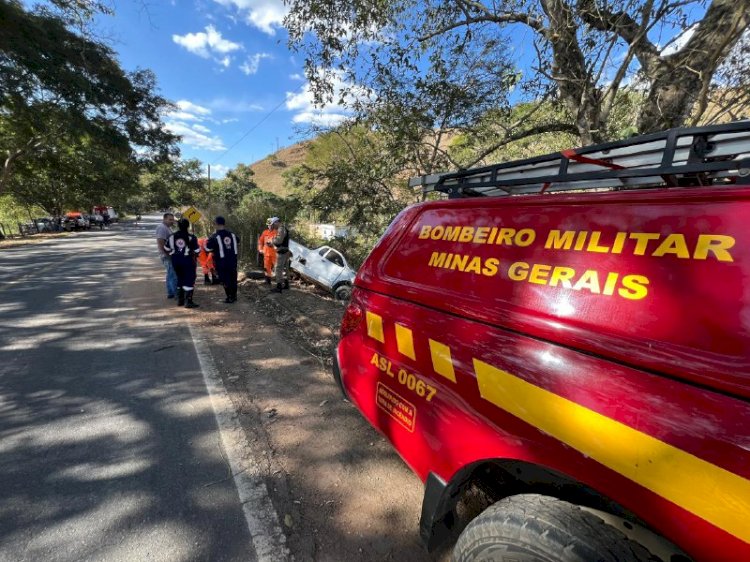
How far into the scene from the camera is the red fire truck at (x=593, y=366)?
103 centimetres

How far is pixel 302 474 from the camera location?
8.55 feet

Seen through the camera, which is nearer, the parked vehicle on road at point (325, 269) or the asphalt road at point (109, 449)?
the asphalt road at point (109, 449)

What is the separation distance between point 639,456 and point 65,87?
1692 cm

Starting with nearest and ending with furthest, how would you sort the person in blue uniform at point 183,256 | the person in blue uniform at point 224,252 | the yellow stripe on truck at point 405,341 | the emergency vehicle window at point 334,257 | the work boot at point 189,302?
the yellow stripe on truck at point 405,341 < the person in blue uniform at point 183,256 < the work boot at point 189,302 < the person in blue uniform at point 224,252 < the emergency vehicle window at point 334,257

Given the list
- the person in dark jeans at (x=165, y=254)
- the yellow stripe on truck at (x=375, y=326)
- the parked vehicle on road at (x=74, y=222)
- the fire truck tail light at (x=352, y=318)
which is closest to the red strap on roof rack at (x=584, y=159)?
the yellow stripe on truck at (x=375, y=326)

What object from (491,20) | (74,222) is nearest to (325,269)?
(491,20)

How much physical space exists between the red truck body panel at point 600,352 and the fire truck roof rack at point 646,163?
191 millimetres

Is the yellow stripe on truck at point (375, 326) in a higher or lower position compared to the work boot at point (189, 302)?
higher

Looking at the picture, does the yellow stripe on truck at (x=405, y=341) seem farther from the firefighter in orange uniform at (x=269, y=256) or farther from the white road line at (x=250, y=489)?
the firefighter in orange uniform at (x=269, y=256)

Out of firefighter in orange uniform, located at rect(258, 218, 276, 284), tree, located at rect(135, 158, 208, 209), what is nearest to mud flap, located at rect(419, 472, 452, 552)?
firefighter in orange uniform, located at rect(258, 218, 276, 284)

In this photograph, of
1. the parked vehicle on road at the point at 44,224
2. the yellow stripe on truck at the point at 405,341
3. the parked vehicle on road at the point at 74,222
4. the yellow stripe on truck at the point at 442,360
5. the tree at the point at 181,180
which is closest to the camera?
the yellow stripe on truck at the point at 442,360

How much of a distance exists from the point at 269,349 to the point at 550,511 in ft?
13.8

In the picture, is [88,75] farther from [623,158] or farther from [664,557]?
[664,557]

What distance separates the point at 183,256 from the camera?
661cm
